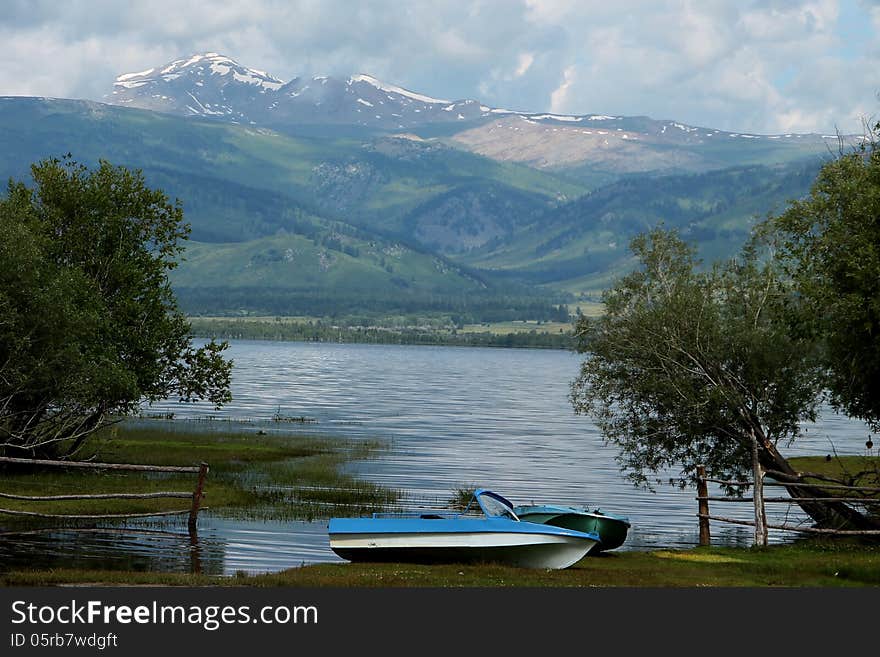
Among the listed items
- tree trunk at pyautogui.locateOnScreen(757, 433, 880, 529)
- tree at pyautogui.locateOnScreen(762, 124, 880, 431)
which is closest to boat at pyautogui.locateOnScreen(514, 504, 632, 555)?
tree trunk at pyautogui.locateOnScreen(757, 433, 880, 529)

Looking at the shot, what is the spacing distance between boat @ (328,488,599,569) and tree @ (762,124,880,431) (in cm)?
1471

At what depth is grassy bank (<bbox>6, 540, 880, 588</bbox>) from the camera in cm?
3366

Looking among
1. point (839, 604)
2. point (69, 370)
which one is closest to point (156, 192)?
point (69, 370)

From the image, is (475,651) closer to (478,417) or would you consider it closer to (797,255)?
(797,255)

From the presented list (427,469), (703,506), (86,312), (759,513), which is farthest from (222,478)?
(759,513)

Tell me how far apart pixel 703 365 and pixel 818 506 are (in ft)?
28.4

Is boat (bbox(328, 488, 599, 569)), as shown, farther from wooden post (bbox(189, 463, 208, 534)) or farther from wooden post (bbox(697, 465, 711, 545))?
wooden post (bbox(697, 465, 711, 545))

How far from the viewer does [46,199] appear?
6550 centimetres

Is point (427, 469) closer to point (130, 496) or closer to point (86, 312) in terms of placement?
point (86, 312)

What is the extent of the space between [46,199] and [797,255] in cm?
4155

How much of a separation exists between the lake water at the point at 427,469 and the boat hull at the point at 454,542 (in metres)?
3.45

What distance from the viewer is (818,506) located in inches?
2157

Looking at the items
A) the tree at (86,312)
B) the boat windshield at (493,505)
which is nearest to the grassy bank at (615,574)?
the boat windshield at (493,505)

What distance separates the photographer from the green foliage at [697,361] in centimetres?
5503
